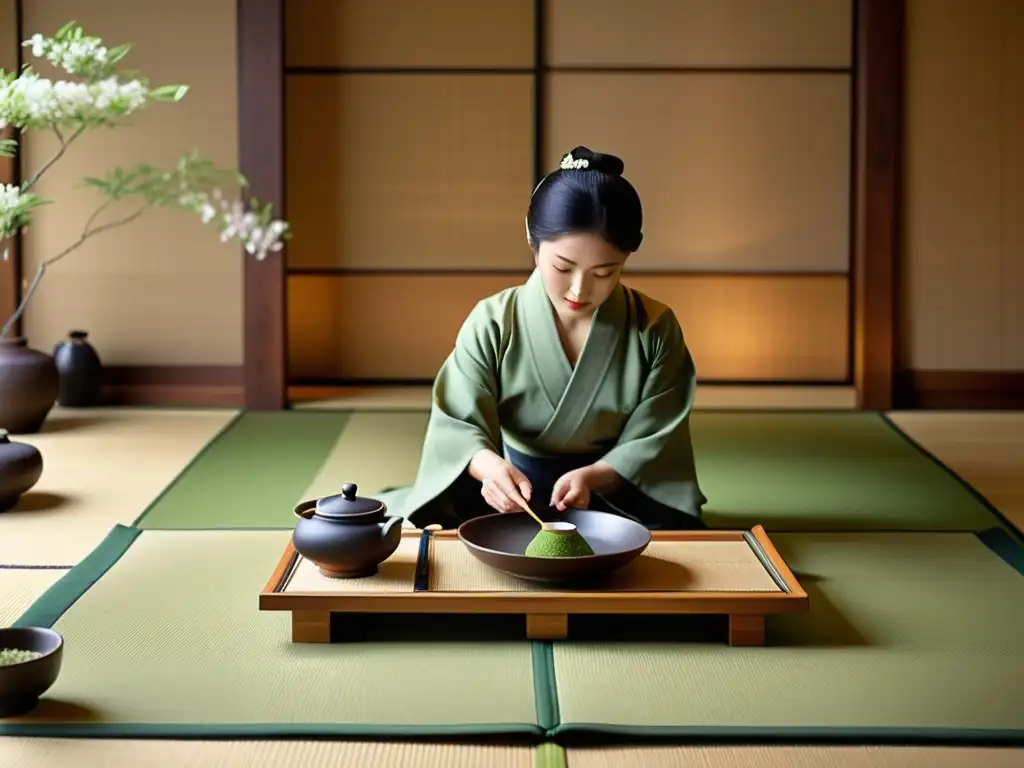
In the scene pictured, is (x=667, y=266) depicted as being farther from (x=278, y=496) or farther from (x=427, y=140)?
(x=278, y=496)

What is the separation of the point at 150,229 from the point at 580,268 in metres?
3.30

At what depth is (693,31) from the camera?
19.3 ft

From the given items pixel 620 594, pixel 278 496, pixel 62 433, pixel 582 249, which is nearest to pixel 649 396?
pixel 582 249

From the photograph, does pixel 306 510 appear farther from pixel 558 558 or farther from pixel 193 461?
pixel 193 461

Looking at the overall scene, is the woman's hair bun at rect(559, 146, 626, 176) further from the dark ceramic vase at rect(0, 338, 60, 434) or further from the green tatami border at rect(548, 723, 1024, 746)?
the dark ceramic vase at rect(0, 338, 60, 434)

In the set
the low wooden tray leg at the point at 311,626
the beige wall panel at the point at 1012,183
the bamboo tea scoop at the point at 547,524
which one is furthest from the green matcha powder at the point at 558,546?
the beige wall panel at the point at 1012,183

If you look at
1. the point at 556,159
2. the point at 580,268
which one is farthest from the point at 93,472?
the point at 556,159

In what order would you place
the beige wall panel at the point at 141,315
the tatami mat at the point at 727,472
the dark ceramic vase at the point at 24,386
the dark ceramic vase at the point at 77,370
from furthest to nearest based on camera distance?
the beige wall panel at the point at 141,315
the dark ceramic vase at the point at 77,370
the dark ceramic vase at the point at 24,386
the tatami mat at the point at 727,472

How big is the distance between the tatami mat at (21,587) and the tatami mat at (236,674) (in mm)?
50

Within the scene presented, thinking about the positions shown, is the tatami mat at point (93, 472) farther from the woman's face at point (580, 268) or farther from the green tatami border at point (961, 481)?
the green tatami border at point (961, 481)

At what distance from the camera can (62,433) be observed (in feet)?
16.6

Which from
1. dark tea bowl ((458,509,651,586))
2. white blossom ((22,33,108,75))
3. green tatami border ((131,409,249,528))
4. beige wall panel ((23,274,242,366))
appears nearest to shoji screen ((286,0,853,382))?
beige wall panel ((23,274,242,366))

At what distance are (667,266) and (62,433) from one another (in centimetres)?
262

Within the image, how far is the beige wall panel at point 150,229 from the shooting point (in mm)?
5688
